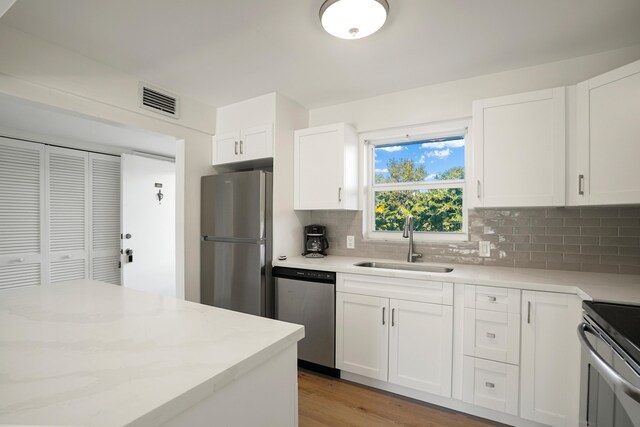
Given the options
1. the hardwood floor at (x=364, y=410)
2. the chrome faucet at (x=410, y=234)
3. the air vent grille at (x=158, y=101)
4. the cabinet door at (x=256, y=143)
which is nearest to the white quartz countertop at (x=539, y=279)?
the chrome faucet at (x=410, y=234)

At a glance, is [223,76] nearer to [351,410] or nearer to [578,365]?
[351,410]

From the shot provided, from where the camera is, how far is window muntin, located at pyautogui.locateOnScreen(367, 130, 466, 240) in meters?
2.65

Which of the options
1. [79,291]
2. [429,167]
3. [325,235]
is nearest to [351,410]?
[325,235]

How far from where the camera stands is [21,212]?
10.8ft

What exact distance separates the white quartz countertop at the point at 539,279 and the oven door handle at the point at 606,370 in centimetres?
19

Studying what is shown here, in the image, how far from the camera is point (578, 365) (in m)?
1.67

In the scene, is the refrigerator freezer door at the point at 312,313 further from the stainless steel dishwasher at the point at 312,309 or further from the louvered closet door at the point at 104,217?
the louvered closet door at the point at 104,217

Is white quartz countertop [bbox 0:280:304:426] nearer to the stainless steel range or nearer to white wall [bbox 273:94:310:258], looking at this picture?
the stainless steel range

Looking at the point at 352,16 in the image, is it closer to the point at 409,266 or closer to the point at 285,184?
the point at 285,184

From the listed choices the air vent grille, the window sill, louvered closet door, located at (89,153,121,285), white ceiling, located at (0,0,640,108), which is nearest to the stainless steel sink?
the window sill

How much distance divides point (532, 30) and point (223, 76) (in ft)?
6.94

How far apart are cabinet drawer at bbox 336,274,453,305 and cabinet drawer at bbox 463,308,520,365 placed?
0.57 ft

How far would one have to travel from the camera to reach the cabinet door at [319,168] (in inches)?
107

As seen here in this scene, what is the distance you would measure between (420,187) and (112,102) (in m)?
2.57
